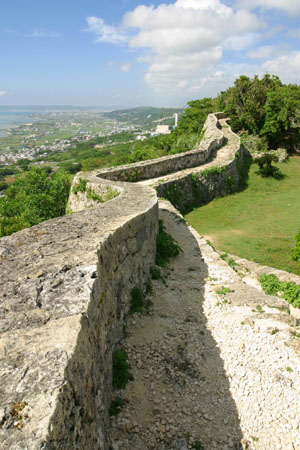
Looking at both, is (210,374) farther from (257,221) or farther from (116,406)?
(257,221)

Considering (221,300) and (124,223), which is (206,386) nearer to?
(221,300)

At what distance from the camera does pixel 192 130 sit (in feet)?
87.6

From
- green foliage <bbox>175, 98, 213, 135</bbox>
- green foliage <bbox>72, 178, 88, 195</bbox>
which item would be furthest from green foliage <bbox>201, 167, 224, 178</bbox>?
green foliage <bbox>175, 98, 213, 135</bbox>

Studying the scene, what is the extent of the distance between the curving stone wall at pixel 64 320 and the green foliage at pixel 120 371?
0.74 ft

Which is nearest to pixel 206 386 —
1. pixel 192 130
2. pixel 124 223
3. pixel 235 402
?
pixel 235 402

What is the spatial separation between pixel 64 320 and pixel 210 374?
3149mm

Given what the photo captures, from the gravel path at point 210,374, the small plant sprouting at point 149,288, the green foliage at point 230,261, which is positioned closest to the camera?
the gravel path at point 210,374

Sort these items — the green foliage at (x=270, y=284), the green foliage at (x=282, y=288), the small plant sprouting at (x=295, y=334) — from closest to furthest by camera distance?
the small plant sprouting at (x=295, y=334) → the green foliage at (x=282, y=288) → the green foliage at (x=270, y=284)

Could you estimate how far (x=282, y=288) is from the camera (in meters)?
7.38

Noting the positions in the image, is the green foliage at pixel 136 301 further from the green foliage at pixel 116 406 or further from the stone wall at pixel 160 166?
the stone wall at pixel 160 166

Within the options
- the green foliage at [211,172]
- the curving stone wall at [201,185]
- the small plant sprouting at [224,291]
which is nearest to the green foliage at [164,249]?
the small plant sprouting at [224,291]

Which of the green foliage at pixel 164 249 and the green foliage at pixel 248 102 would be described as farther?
the green foliage at pixel 248 102

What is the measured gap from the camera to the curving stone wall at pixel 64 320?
1.77m

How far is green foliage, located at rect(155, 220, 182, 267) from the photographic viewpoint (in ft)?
24.7
